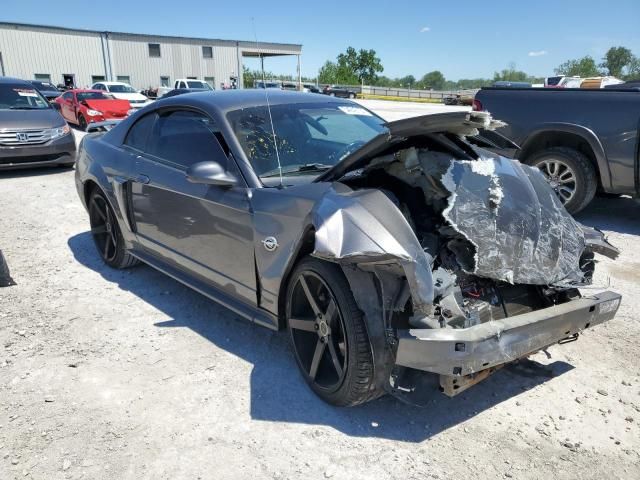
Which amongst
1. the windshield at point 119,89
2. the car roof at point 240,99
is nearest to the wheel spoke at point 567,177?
the car roof at point 240,99

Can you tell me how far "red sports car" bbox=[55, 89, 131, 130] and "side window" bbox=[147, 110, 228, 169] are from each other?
46.1ft

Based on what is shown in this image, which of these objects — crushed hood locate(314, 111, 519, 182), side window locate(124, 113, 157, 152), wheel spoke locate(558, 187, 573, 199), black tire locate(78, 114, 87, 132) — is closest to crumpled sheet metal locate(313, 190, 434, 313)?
crushed hood locate(314, 111, 519, 182)

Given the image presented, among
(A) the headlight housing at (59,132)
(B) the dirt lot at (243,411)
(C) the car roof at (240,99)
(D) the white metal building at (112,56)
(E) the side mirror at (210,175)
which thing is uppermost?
(D) the white metal building at (112,56)

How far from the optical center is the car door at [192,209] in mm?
3115

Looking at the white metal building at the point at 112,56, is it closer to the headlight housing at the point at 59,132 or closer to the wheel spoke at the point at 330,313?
the headlight housing at the point at 59,132

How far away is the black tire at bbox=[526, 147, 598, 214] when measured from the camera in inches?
236

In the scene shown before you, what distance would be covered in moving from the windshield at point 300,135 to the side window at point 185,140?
0.20m

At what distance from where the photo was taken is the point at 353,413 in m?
2.74

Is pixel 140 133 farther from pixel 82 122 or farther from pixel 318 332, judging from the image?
pixel 82 122

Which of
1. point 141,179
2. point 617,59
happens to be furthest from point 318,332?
point 617,59

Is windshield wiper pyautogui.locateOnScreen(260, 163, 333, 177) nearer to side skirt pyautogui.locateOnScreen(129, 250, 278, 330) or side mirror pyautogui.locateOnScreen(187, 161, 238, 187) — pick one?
side mirror pyautogui.locateOnScreen(187, 161, 238, 187)

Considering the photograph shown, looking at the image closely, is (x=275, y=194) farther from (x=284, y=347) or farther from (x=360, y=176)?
(x=284, y=347)

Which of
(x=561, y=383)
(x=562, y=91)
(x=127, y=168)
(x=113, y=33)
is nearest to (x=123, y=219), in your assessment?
(x=127, y=168)

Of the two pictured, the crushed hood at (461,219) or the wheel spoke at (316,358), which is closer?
the crushed hood at (461,219)
